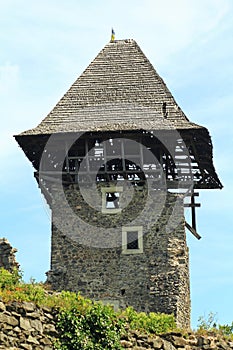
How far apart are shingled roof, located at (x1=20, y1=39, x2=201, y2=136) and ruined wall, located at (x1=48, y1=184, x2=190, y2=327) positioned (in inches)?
67.7

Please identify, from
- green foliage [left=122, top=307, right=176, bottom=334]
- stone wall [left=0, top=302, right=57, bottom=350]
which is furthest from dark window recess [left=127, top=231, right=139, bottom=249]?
stone wall [left=0, top=302, right=57, bottom=350]

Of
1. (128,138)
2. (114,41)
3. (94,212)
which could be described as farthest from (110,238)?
(114,41)

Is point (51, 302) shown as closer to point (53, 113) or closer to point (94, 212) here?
point (94, 212)

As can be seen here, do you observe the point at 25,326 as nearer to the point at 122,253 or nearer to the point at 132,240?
the point at 122,253

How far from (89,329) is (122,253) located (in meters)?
7.98

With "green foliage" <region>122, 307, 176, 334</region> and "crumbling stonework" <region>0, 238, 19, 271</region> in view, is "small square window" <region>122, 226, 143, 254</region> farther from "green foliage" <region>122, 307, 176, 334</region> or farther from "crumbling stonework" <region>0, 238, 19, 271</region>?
"green foliage" <region>122, 307, 176, 334</region>

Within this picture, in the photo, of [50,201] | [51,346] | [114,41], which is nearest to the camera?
[51,346]

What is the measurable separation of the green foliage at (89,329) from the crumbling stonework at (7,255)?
16.7ft

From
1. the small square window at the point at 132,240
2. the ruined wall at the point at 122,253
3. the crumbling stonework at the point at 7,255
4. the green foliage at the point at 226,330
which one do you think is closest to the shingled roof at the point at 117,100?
the ruined wall at the point at 122,253

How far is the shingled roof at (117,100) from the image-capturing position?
24.9 meters

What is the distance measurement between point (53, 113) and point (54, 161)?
1574 mm

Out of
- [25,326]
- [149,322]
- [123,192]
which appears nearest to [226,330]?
[149,322]

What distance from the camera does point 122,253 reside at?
23812 millimetres

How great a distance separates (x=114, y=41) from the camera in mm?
28469
